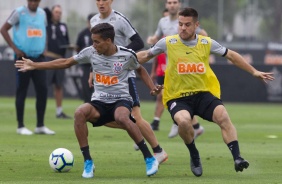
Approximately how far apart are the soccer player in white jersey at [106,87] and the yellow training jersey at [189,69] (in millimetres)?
287

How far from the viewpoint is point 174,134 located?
16234 mm

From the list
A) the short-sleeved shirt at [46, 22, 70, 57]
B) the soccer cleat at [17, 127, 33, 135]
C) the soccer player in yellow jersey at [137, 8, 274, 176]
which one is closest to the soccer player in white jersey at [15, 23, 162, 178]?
the soccer player in yellow jersey at [137, 8, 274, 176]

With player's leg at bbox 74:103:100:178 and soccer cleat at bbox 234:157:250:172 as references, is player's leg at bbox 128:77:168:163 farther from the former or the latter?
soccer cleat at bbox 234:157:250:172

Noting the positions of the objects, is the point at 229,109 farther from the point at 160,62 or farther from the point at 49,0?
the point at 49,0

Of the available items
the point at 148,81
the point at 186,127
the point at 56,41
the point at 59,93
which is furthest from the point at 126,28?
the point at 56,41

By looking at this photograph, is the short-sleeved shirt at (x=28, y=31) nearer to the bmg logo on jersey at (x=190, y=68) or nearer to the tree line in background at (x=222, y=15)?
the bmg logo on jersey at (x=190, y=68)

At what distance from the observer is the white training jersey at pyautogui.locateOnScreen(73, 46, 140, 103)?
35.4ft

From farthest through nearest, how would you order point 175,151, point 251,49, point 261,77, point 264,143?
point 251,49, point 264,143, point 175,151, point 261,77

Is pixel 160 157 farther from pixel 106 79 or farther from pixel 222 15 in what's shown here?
pixel 222 15

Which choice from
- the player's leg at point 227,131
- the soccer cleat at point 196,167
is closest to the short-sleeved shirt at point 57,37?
the soccer cleat at point 196,167

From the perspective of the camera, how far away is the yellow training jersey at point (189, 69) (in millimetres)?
10945

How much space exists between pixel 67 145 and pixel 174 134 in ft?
8.42

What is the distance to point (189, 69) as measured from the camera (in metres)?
11.0

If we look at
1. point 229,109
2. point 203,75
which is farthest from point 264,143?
point 229,109
